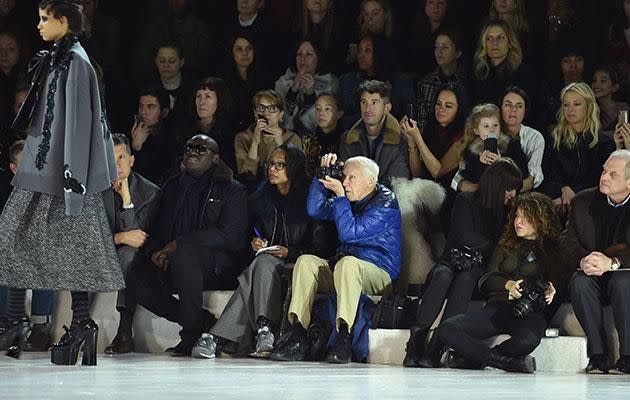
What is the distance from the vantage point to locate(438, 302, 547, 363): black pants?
5.98 metres

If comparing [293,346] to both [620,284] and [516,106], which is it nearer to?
[620,284]

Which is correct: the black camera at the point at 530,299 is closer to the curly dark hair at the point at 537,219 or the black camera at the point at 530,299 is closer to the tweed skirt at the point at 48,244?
the curly dark hair at the point at 537,219

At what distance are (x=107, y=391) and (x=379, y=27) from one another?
4.55 metres

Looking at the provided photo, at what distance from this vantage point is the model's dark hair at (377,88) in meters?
7.64

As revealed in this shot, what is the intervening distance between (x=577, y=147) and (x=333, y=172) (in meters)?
1.29

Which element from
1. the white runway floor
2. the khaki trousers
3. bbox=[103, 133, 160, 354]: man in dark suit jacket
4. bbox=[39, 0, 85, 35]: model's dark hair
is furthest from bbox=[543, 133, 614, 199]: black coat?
bbox=[39, 0, 85, 35]: model's dark hair

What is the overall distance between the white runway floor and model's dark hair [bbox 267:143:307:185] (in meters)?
1.22

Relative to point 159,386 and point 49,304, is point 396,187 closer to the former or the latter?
point 49,304

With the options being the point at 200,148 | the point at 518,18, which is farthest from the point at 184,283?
the point at 518,18

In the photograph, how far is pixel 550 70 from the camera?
7.94 metres

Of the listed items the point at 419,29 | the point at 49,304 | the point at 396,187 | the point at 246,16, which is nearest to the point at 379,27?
the point at 419,29

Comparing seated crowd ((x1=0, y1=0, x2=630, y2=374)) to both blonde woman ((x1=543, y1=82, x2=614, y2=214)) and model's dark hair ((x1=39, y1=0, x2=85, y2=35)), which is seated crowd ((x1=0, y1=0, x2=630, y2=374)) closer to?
blonde woman ((x1=543, y1=82, x2=614, y2=214))

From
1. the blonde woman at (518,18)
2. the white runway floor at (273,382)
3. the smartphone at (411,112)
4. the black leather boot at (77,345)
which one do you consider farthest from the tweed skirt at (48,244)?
the blonde woman at (518,18)

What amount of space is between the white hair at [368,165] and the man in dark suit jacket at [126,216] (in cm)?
118
